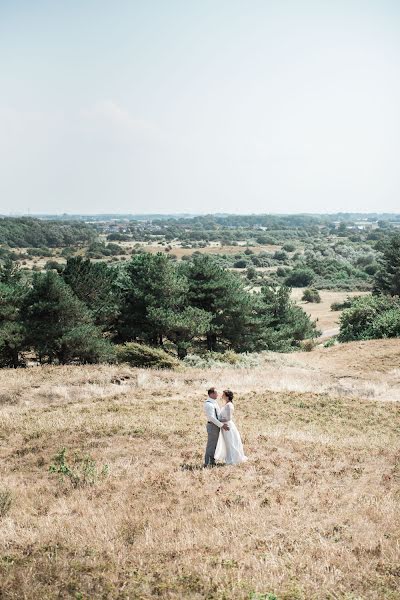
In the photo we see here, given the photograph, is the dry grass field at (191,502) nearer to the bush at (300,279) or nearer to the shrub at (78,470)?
the shrub at (78,470)

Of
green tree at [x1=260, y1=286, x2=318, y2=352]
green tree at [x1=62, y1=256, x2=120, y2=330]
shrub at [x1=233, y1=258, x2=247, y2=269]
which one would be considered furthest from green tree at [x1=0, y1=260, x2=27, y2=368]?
shrub at [x1=233, y1=258, x2=247, y2=269]

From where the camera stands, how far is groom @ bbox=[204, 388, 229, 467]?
37.0ft

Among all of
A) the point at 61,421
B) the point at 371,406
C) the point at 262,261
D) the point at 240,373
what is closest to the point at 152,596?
the point at 61,421

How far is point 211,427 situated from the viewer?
37.3 feet

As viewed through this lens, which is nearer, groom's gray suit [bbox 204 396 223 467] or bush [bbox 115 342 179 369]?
groom's gray suit [bbox 204 396 223 467]

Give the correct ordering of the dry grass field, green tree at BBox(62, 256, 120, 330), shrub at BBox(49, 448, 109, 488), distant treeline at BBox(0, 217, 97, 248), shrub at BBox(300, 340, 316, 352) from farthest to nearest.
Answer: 1. distant treeline at BBox(0, 217, 97, 248)
2. shrub at BBox(300, 340, 316, 352)
3. green tree at BBox(62, 256, 120, 330)
4. shrub at BBox(49, 448, 109, 488)
5. the dry grass field

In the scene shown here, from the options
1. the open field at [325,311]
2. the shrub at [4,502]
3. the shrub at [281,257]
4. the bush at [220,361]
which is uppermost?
the shrub at [4,502]

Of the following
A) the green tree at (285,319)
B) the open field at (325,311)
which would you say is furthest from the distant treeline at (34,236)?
the green tree at (285,319)

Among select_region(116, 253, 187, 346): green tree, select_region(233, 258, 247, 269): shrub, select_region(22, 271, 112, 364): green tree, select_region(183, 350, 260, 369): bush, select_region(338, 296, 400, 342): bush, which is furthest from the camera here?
select_region(233, 258, 247, 269): shrub

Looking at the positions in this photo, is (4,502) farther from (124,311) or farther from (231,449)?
(124,311)

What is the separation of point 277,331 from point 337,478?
103ft

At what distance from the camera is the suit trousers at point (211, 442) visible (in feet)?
37.3

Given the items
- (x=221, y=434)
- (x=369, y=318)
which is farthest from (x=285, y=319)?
(x=221, y=434)

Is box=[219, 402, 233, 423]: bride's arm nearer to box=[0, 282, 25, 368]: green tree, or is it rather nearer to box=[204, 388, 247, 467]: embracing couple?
box=[204, 388, 247, 467]: embracing couple
